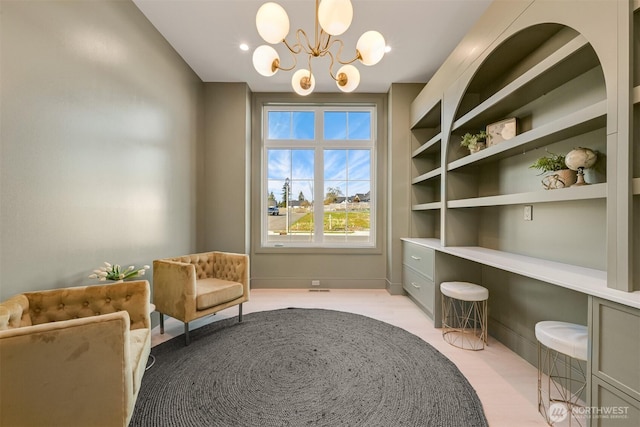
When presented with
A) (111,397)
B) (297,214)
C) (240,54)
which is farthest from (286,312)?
(240,54)

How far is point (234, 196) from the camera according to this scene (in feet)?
12.3

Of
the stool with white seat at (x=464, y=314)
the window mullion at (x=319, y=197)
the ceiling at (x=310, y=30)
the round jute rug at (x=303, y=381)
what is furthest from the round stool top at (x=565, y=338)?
the window mullion at (x=319, y=197)

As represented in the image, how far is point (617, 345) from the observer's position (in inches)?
43.2

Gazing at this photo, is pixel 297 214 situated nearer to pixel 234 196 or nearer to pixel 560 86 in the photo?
pixel 234 196

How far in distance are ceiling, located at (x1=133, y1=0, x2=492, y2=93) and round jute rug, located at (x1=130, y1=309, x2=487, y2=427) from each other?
3158 mm

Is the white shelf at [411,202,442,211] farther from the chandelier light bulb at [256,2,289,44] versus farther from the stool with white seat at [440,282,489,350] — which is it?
the chandelier light bulb at [256,2,289,44]

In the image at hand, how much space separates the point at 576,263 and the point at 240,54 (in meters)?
3.83

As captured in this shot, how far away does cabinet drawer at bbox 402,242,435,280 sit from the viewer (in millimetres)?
2804

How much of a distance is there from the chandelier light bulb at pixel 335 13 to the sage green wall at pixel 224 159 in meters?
2.54

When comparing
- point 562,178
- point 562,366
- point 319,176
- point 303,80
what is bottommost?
point 562,366

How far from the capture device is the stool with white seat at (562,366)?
1.32 m

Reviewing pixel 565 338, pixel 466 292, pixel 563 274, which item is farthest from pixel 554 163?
pixel 466 292

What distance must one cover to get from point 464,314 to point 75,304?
3305 mm

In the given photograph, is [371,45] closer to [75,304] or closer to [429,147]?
[429,147]
